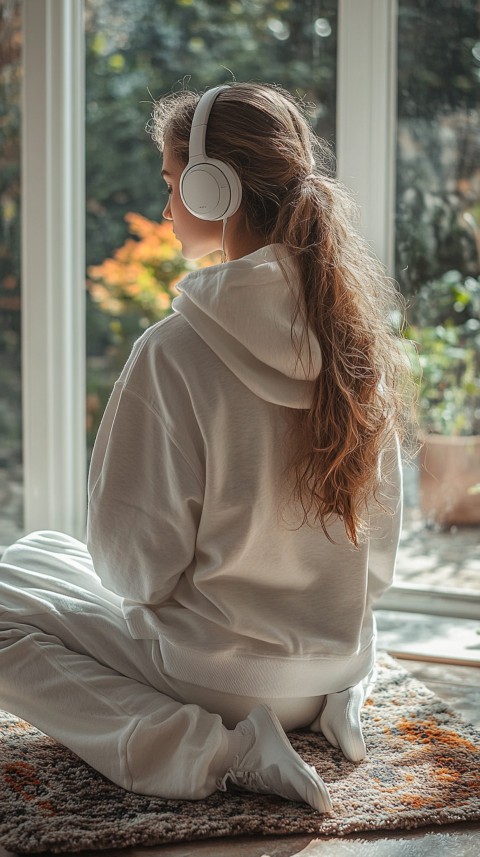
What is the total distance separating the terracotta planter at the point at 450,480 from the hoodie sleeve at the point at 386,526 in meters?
0.82

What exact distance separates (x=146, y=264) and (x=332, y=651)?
1.61 m

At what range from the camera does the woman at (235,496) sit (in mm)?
1724

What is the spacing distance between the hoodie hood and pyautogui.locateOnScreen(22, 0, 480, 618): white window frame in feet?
Result: 3.75

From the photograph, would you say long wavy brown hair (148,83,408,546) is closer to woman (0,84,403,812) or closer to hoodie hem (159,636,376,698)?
woman (0,84,403,812)

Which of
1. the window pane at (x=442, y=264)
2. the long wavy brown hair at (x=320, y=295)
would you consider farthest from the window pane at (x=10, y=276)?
the long wavy brown hair at (x=320, y=295)

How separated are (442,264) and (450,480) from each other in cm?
58

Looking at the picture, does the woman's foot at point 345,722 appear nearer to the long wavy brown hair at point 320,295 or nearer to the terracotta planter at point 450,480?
the long wavy brown hair at point 320,295

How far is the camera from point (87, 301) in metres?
3.14

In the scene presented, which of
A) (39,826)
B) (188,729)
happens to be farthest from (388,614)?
(39,826)

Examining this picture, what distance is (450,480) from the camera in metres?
2.82

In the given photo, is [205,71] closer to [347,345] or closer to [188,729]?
[347,345]

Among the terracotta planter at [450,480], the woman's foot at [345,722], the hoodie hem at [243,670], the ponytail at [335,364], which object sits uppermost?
the ponytail at [335,364]

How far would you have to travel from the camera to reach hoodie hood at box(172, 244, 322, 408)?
1.69 metres

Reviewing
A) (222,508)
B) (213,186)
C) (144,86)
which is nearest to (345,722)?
(222,508)
